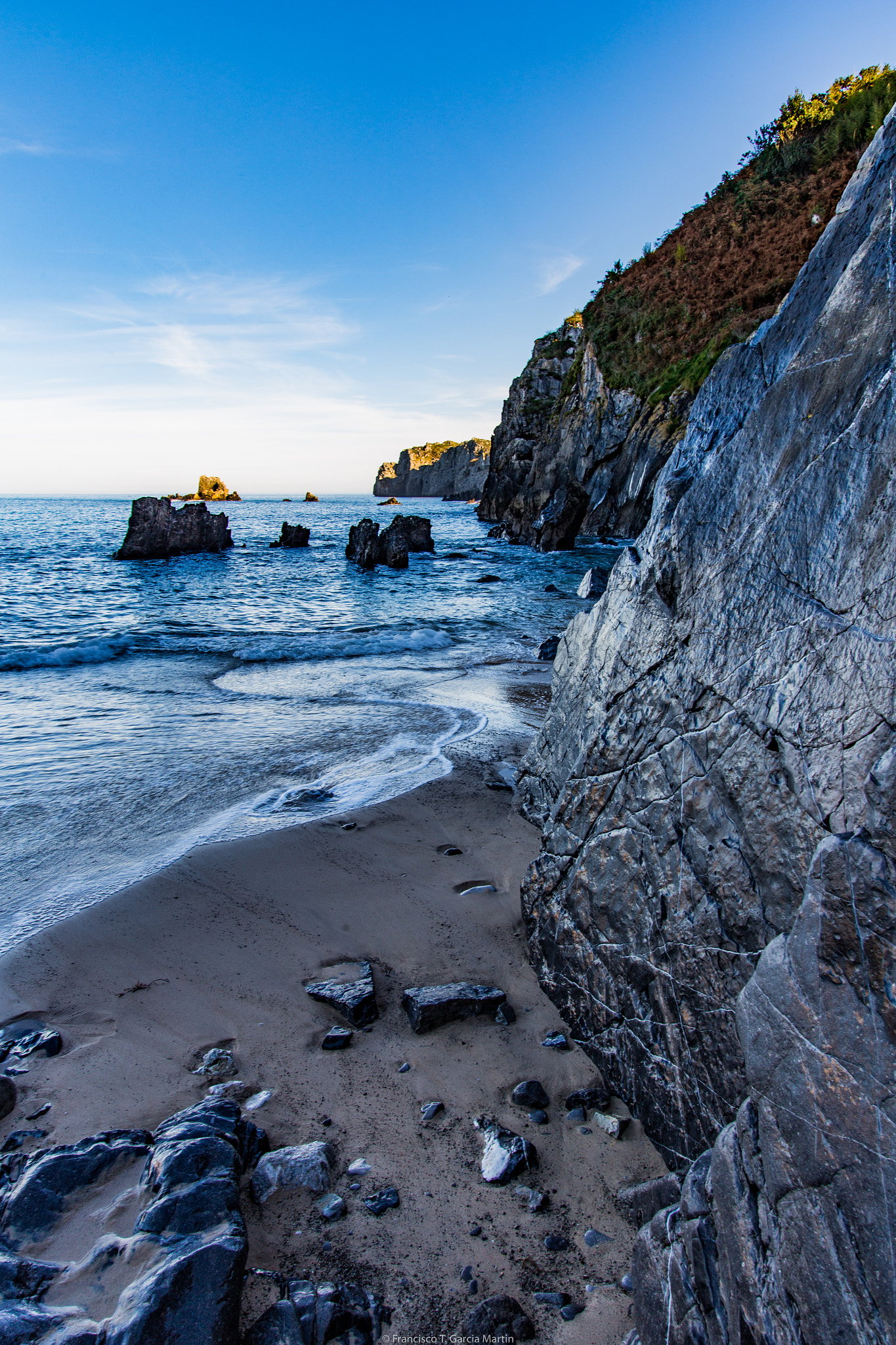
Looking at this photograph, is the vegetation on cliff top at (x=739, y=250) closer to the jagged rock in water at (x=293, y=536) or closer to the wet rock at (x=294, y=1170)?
the jagged rock in water at (x=293, y=536)

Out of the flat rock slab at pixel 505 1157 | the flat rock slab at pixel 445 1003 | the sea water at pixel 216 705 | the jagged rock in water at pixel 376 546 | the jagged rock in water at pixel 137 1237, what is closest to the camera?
the jagged rock in water at pixel 137 1237

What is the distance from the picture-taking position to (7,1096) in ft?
9.86

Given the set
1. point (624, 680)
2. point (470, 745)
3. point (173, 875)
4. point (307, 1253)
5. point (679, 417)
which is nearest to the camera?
point (307, 1253)

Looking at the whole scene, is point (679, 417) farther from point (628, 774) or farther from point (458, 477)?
point (458, 477)

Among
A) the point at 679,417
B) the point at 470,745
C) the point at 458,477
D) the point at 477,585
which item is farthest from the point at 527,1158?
the point at 458,477

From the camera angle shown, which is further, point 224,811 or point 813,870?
point 224,811

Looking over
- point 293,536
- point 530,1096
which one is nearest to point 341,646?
point 530,1096

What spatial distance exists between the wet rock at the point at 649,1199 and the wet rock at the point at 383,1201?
94cm

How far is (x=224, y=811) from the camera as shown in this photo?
6.20m

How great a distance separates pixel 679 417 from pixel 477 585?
60.1 ft

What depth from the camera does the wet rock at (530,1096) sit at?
3.04m

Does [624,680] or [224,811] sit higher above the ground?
[624,680]

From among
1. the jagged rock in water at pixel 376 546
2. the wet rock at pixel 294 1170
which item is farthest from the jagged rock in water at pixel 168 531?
the wet rock at pixel 294 1170

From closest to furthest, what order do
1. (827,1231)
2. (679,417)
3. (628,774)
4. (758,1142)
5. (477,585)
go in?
1. (827,1231)
2. (758,1142)
3. (628,774)
4. (477,585)
5. (679,417)
